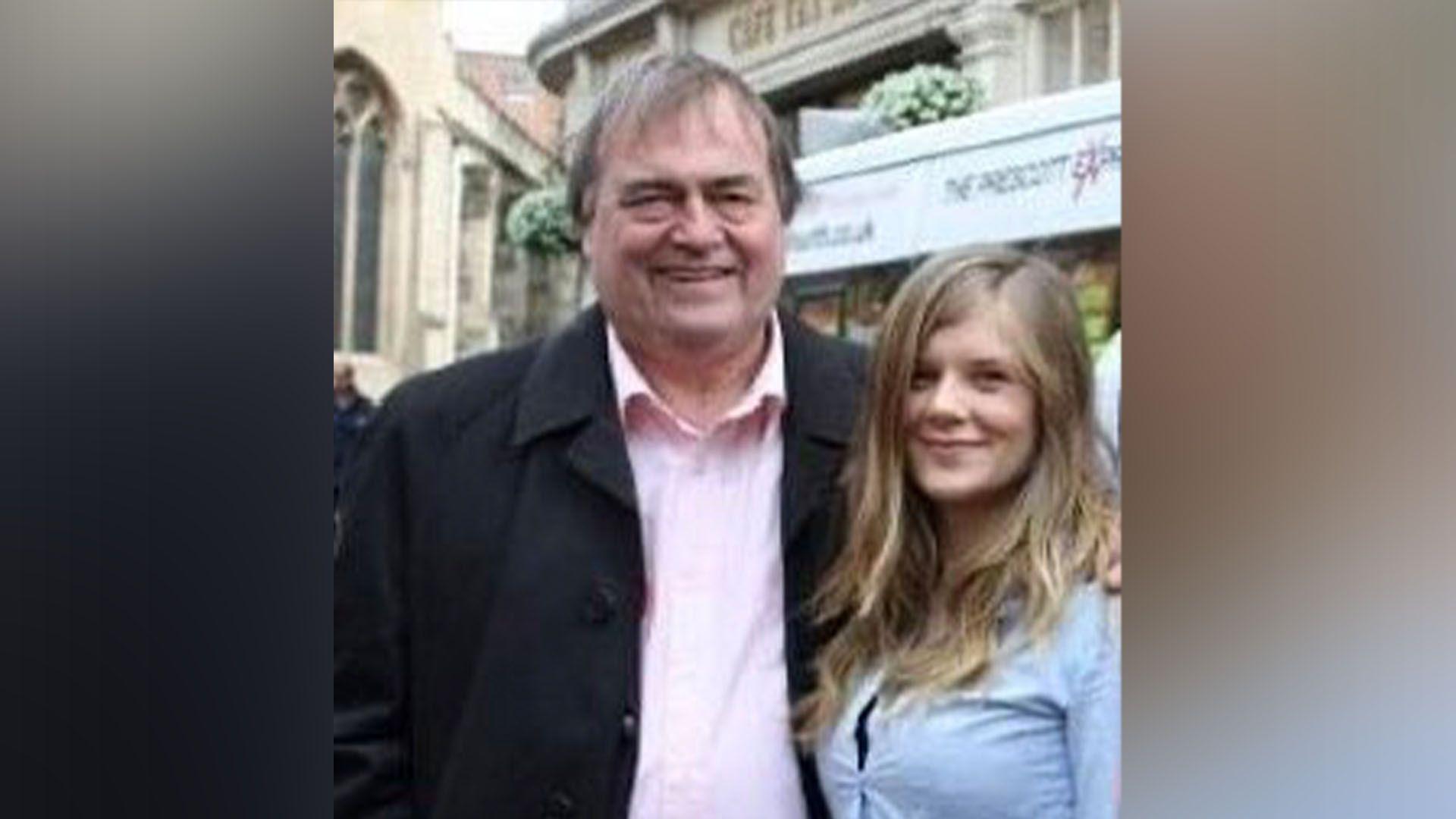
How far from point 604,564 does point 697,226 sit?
0.21 meters

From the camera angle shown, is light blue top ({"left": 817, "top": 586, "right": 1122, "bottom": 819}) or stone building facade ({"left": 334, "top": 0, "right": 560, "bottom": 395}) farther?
stone building facade ({"left": 334, "top": 0, "right": 560, "bottom": 395})

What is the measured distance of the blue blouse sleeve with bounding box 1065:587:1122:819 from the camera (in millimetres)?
977

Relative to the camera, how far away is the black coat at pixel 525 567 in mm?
1011

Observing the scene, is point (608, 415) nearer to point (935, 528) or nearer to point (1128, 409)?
point (935, 528)

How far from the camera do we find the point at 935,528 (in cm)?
100

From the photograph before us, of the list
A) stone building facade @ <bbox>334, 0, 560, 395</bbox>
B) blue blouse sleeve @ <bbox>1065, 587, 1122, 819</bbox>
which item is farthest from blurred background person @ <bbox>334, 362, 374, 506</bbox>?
blue blouse sleeve @ <bbox>1065, 587, 1122, 819</bbox>

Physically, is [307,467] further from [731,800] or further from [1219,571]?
[1219,571]

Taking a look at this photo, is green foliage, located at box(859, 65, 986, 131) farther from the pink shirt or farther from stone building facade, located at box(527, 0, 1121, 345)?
the pink shirt

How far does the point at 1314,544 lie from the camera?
1.14 metres

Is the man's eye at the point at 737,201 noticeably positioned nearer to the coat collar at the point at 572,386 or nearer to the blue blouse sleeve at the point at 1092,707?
the coat collar at the point at 572,386

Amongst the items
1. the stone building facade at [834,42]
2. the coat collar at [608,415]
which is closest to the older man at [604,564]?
the coat collar at [608,415]

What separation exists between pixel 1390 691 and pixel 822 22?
579 millimetres

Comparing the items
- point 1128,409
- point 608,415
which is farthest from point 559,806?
point 1128,409

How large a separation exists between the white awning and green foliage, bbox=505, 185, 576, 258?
0.13m
